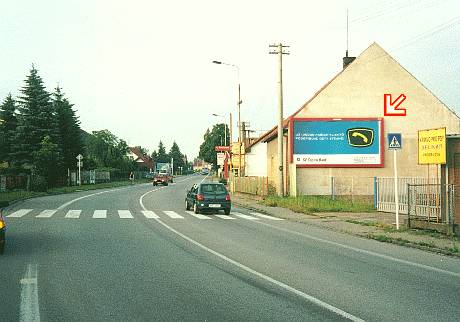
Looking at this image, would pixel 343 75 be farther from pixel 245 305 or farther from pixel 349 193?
pixel 245 305

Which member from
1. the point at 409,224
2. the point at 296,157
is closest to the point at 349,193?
the point at 296,157

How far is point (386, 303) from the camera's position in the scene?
7203mm

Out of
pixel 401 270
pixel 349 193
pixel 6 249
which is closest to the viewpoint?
pixel 401 270

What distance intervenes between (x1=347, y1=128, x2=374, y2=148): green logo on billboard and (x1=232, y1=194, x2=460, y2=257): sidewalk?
10.6 meters

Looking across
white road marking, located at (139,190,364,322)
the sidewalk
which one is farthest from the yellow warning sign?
white road marking, located at (139,190,364,322)

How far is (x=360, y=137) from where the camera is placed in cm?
3541

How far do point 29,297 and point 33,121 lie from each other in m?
52.1

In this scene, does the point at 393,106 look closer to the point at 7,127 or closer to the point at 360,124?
the point at 360,124

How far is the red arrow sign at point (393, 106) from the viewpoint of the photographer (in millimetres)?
35906

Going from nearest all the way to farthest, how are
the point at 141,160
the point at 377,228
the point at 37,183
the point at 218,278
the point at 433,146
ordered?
the point at 218,278
the point at 433,146
the point at 377,228
the point at 37,183
the point at 141,160

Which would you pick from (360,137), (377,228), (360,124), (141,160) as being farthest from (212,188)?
(141,160)

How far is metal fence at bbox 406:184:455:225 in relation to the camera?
580 inches

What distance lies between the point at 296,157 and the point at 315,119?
2772mm

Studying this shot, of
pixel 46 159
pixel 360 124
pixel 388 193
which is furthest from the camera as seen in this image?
pixel 46 159
